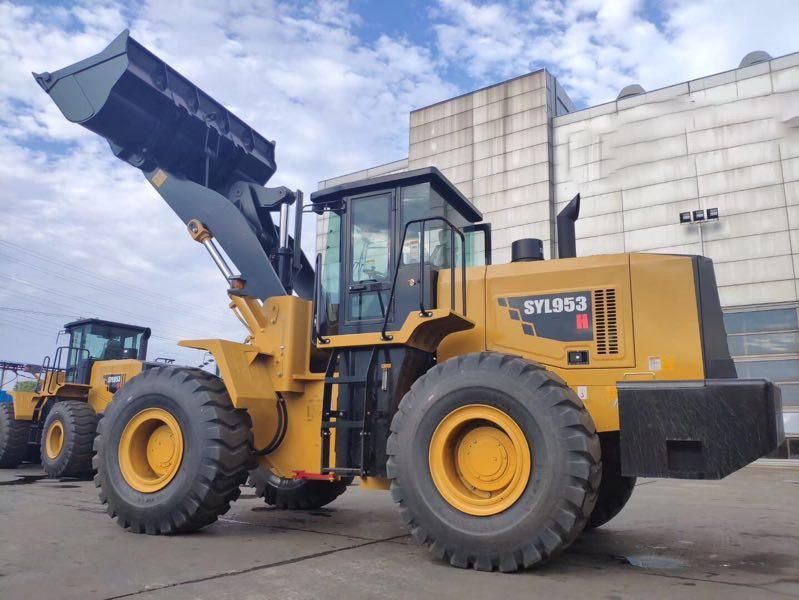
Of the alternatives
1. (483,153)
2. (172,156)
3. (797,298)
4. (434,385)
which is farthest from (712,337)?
(483,153)

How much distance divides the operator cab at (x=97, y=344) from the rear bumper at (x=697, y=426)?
12.8 m

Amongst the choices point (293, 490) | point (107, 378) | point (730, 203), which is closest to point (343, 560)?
point (293, 490)

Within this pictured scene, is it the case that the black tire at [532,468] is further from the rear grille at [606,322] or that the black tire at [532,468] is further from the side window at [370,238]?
the side window at [370,238]

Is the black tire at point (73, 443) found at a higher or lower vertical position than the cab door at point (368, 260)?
lower

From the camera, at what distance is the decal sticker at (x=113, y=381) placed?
13.1 m

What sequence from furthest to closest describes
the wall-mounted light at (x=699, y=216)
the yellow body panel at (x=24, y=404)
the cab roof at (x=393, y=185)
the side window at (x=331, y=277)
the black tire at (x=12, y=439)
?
the wall-mounted light at (x=699, y=216) < the yellow body panel at (x=24, y=404) < the black tire at (x=12, y=439) < the side window at (x=331, y=277) < the cab roof at (x=393, y=185)

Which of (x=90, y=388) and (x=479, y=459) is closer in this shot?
(x=479, y=459)

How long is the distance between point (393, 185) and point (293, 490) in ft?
12.5

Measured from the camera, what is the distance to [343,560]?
4.62 m

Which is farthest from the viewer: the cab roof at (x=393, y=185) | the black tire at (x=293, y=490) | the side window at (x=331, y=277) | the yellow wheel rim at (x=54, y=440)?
the yellow wheel rim at (x=54, y=440)

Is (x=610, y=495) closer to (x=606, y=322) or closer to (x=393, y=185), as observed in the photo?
(x=606, y=322)

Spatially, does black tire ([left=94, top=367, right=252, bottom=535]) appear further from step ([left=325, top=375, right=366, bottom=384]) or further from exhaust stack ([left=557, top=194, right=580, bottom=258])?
exhaust stack ([left=557, top=194, right=580, bottom=258])

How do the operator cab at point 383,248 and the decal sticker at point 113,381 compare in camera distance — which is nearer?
the operator cab at point 383,248

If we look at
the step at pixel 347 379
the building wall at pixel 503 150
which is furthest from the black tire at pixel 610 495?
the building wall at pixel 503 150
